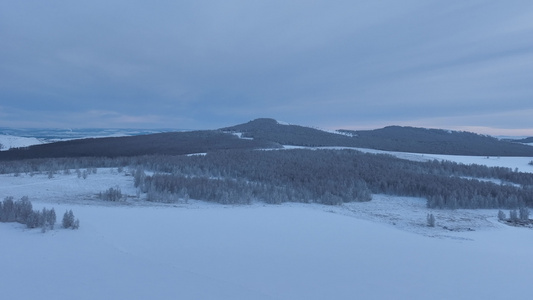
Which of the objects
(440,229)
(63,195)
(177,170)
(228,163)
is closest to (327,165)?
(228,163)

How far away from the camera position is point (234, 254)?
5.11 metres

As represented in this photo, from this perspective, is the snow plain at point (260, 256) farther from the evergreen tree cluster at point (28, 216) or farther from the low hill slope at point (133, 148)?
the low hill slope at point (133, 148)

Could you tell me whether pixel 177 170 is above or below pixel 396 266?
above

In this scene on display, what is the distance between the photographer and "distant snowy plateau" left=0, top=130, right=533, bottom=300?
12.9ft

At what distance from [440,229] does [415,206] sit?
2877 mm

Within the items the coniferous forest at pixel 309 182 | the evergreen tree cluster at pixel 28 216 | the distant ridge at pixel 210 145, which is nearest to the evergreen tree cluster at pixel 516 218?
the coniferous forest at pixel 309 182

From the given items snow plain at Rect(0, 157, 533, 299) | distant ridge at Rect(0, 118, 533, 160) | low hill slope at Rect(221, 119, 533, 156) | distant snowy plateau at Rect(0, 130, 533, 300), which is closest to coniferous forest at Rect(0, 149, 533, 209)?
distant snowy plateau at Rect(0, 130, 533, 300)

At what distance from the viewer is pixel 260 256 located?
5.05m

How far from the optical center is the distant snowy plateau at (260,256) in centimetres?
392

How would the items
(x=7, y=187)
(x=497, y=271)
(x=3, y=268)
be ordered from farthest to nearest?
(x=7, y=187) < (x=497, y=271) < (x=3, y=268)

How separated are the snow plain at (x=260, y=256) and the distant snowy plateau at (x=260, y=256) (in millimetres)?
15

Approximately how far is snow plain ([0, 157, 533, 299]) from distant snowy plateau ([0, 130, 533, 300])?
0.02m

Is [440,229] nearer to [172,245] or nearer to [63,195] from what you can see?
[172,245]

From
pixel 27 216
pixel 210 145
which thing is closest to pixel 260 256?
pixel 27 216
